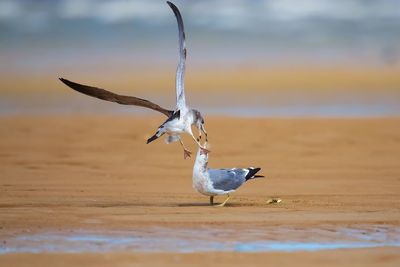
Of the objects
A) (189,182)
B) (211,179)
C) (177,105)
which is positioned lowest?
(211,179)

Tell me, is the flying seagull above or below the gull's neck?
above

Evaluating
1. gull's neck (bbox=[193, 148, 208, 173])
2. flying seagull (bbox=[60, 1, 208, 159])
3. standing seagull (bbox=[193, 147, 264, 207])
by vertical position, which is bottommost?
standing seagull (bbox=[193, 147, 264, 207])

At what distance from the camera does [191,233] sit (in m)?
11.1

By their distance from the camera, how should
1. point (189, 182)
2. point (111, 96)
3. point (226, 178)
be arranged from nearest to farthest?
point (111, 96), point (226, 178), point (189, 182)

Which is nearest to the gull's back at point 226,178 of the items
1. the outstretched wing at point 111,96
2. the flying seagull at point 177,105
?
the flying seagull at point 177,105

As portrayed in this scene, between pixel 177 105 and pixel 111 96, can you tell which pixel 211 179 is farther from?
pixel 111 96

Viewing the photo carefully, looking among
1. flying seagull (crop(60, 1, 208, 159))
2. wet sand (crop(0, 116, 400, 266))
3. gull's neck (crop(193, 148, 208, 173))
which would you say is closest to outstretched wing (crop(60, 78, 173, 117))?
flying seagull (crop(60, 1, 208, 159))

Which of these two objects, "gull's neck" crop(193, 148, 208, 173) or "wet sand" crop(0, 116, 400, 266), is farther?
"gull's neck" crop(193, 148, 208, 173)

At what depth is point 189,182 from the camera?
15234 millimetres

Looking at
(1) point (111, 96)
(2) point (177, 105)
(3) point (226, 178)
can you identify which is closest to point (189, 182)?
(3) point (226, 178)

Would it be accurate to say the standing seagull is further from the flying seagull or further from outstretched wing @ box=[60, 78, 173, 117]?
outstretched wing @ box=[60, 78, 173, 117]

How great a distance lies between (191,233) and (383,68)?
28.8 metres

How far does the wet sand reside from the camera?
1112 centimetres

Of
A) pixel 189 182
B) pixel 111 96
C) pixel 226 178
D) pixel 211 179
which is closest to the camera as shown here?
pixel 111 96
